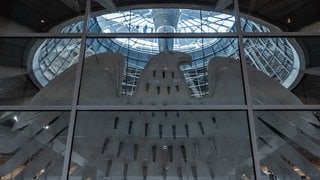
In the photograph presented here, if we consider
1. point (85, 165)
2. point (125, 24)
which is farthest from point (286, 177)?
point (125, 24)

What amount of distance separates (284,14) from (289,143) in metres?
2.88

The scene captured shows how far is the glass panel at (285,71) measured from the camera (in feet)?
18.7

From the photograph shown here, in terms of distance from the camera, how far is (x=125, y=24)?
6875mm

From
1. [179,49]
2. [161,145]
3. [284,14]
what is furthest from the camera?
[284,14]

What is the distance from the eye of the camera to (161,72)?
6.09 m

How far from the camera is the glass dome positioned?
5.93 metres

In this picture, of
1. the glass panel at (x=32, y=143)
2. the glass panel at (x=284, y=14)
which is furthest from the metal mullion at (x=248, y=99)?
the glass panel at (x=32, y=143)

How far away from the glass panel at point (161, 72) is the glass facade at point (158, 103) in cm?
2

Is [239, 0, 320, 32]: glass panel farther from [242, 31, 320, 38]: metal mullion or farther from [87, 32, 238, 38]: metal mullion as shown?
[87, 32, 238, 38]: metal mullion

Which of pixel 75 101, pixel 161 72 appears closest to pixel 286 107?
pixel 161 72

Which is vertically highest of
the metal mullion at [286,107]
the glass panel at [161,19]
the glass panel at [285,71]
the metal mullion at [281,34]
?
the glass panel at [161,19]

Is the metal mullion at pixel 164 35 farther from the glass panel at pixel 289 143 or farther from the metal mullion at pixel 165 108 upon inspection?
the glass panel at pixel 289 143

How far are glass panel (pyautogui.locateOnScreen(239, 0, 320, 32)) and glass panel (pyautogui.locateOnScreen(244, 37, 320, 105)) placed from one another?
0.33 m

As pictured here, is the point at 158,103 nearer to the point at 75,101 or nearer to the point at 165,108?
the point at 165,108
